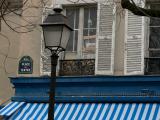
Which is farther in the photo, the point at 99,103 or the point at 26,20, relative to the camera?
the point at 26,20

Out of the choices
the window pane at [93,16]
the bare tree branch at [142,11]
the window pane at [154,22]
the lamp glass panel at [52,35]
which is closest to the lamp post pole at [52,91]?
the lamp glass panel at [52,35]

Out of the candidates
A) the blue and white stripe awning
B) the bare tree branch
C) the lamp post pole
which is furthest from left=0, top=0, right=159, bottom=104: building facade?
the lamp post pole

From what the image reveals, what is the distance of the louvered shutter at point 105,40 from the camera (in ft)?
52.5

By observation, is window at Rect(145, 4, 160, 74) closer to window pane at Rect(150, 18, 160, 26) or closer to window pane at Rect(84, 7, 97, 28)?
window pane at Rect(150, 18, 160, 26)

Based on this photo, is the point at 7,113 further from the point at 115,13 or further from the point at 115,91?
the point at 115,13

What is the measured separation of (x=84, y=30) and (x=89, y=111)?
9.58ft

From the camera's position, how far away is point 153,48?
15.9 metres

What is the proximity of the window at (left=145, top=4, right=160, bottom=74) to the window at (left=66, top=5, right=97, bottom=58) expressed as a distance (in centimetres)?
177

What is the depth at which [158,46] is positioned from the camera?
1595 cm

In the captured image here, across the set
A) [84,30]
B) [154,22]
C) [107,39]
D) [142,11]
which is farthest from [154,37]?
[142,11]

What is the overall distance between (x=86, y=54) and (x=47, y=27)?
19.3 feet

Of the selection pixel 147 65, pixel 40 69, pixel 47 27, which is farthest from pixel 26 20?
pixel 47 27

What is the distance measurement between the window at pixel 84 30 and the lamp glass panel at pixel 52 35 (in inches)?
230

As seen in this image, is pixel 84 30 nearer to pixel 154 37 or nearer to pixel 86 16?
pixel 86 16
